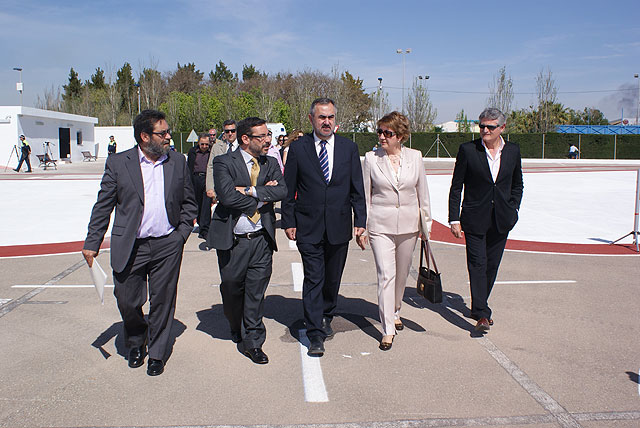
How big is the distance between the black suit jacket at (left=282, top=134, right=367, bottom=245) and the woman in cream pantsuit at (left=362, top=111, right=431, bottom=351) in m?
0.17

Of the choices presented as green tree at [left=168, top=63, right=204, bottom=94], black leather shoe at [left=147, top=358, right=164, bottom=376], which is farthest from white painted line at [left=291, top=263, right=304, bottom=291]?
green tree at [left=168, top=63, right=204, bottom=94]

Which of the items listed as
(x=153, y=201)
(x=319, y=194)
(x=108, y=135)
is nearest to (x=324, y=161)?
(x=319, y=194)

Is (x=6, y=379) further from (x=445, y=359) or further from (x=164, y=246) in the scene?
(x=445, y=359)

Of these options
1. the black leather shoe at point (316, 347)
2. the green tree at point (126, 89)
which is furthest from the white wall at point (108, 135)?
the black leather shoe at point (316, 347)

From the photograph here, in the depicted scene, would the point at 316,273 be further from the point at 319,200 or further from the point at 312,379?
the point at 312,379

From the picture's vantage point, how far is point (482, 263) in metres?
5.22

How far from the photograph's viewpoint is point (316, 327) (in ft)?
15.3

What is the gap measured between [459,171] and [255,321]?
2.29 m

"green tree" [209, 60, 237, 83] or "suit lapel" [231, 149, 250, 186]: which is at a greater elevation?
"green tree" [209, 60, 237, 83]

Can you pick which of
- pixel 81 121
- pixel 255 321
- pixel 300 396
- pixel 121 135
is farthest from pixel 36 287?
pixel 121 135

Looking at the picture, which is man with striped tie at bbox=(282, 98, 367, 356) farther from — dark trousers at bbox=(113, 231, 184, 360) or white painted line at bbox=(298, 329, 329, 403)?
dark trousers at bbox=(113, 231, 184, 360)

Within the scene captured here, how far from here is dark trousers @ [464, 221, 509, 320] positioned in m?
5.15

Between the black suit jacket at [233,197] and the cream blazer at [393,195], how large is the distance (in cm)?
80

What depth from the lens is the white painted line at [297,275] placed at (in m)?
6.71
